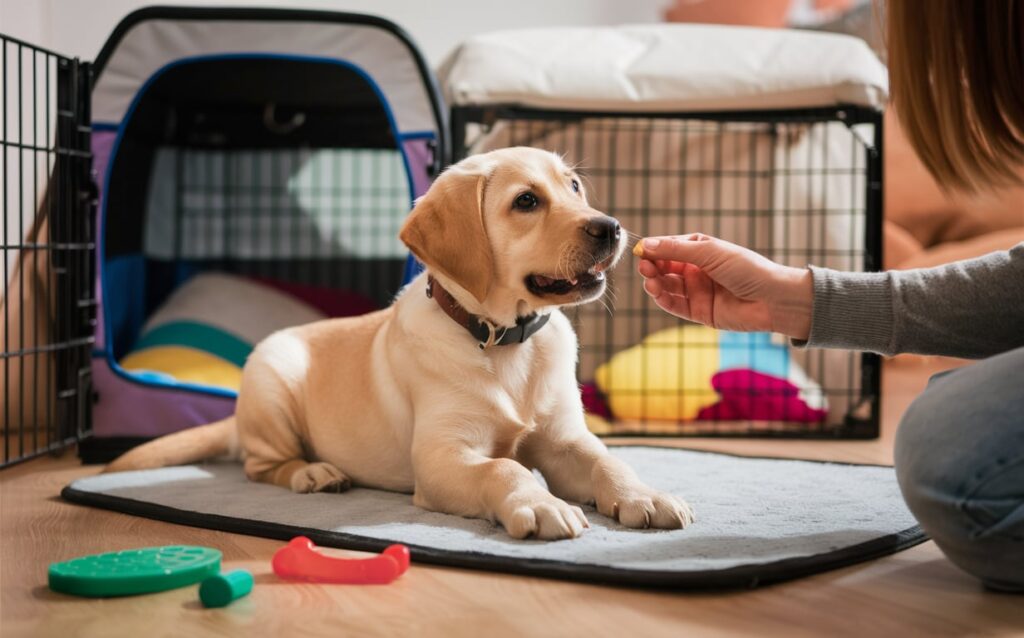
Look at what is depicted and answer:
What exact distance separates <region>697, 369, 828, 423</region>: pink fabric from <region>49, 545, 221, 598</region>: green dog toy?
1.96 metres

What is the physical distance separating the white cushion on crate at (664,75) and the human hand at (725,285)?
1.16 m

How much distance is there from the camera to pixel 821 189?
3.48 m

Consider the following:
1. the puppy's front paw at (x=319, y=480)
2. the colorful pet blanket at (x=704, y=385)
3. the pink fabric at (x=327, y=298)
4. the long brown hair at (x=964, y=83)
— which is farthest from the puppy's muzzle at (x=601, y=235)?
the pink fabric at (x=327, y=298)

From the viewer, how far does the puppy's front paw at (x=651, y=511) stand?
1.73 metres

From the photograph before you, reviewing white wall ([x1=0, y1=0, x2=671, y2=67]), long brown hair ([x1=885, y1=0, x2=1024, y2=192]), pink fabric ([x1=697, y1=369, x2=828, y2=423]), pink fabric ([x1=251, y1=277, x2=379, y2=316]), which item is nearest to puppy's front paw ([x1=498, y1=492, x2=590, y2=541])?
long brown hair ([x1=885, y1=0, x2=1024, y2=192])

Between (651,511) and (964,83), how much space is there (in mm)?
824

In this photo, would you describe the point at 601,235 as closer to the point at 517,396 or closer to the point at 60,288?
the point at 517,396

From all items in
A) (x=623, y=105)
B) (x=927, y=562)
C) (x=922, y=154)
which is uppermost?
(x=623, y=105)

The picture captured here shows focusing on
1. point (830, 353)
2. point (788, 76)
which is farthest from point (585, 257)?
point (830, 353)

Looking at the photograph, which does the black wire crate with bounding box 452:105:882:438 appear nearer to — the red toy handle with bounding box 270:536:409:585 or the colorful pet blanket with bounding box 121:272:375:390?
the colorful pet blanket with bounding box 121:272:375:390

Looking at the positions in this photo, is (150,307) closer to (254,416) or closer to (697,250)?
(254,416)

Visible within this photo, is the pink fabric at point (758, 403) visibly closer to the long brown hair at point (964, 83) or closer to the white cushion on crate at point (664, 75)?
the white cushion on crate at point (664, 75)

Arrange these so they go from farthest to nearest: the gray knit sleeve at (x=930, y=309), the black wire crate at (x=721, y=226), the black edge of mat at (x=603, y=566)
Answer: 1. the black wire crate at (x=721, y=226)
2. the gray knit sleeve at (x=930, y=309)
3. the black edge of mat at (x=603, y=566)

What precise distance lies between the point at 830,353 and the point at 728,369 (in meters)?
0.37
